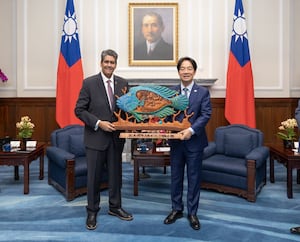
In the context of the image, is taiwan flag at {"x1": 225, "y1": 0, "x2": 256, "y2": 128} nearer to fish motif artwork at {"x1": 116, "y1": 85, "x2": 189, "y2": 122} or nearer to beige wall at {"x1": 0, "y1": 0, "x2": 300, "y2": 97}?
beige wall at {"x1": 0, "y1": 0, "x2": 300, "y2": 97}

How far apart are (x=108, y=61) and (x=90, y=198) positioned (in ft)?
4.23

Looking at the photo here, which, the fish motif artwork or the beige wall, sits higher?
the beige wall

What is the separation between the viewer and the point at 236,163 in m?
4.40

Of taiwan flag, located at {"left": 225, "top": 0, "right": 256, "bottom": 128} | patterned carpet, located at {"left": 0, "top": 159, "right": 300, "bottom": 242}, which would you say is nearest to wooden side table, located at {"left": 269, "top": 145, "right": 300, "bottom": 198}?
patterned carpet, located at {"left": 0, "top": 159, "right": 300, "bottom": 242}

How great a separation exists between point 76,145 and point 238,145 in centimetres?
217

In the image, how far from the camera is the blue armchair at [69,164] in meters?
4.14

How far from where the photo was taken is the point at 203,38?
713 centimetres

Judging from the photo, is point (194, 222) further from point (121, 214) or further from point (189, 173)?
point (121, 214)

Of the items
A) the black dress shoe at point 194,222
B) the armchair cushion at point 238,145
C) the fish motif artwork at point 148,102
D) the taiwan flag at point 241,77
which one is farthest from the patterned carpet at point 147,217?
the taiwan flag at point 241,77

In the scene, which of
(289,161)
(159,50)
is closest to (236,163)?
(289,161)

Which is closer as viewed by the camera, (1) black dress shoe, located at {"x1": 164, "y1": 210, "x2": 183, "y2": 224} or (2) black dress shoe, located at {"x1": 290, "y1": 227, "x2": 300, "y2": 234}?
(2) black dress shoe, located at {"x1": 290, "y1": 227, "x2": 300, "y2": 234}

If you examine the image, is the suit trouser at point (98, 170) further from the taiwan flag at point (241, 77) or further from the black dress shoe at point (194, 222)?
the taiwan flag at point (241, 77)

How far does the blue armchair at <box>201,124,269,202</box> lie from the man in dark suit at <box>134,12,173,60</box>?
104 inches

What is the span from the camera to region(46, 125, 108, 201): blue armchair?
4.14 m
